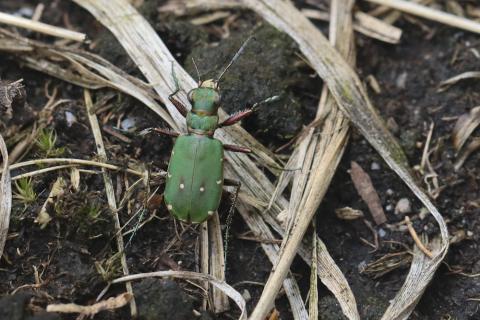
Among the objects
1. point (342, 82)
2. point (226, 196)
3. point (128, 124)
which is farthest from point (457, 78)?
point (128, 124)

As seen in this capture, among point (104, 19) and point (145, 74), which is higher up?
point (104, 19)

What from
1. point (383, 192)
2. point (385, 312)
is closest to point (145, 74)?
point (383, 192)

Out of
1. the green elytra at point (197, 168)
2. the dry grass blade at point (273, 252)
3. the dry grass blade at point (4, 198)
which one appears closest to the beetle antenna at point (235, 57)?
the green elytra at point (197, 168)

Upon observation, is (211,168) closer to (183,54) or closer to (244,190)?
→ (244,190)

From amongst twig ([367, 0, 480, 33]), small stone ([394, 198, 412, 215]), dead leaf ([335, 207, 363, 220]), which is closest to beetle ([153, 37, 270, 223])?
dead leaf ([335, 207, 363, 220])

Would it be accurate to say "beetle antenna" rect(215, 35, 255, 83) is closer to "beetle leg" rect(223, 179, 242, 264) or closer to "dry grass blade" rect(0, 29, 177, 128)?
"dry grass blade" rect(0, 29, 177, 128)

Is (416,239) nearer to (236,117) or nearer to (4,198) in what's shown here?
(236,117)

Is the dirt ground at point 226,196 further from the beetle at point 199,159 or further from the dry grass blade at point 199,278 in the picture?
the beetle at point 199,159
